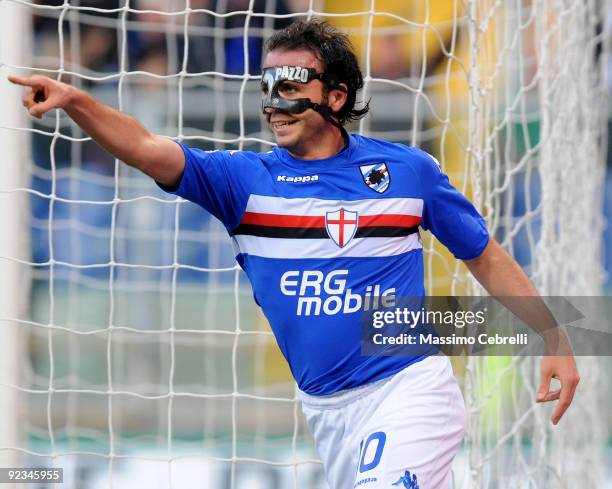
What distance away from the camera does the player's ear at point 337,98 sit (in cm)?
338

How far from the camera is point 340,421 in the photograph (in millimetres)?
3225

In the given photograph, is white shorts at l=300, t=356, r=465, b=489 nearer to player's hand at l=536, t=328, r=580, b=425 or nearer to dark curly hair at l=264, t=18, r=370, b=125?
player's hand at l=536, t=328, r=580, b=425

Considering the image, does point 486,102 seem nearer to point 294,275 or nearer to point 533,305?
point 533,305

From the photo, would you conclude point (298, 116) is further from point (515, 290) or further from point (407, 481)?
point (407, 481)

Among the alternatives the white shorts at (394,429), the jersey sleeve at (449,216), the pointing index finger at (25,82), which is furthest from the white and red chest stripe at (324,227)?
the pointing index finger at (25,82)

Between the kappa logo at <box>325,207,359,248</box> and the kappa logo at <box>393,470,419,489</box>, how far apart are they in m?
0.68

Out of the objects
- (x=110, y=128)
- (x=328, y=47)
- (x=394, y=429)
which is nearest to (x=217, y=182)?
(x=110, y=128)

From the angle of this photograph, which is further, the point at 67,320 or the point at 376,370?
the point at 67,320

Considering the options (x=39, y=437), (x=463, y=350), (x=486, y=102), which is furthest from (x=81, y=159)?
(x=463, y=350)

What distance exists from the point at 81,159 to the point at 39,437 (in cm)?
213

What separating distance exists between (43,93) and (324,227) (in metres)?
0.92

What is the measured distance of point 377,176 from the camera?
10.8 ft

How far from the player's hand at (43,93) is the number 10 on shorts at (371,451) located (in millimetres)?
1238

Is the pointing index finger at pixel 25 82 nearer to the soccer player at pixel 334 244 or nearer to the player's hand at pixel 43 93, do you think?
the player's hand at pixel 43 93
